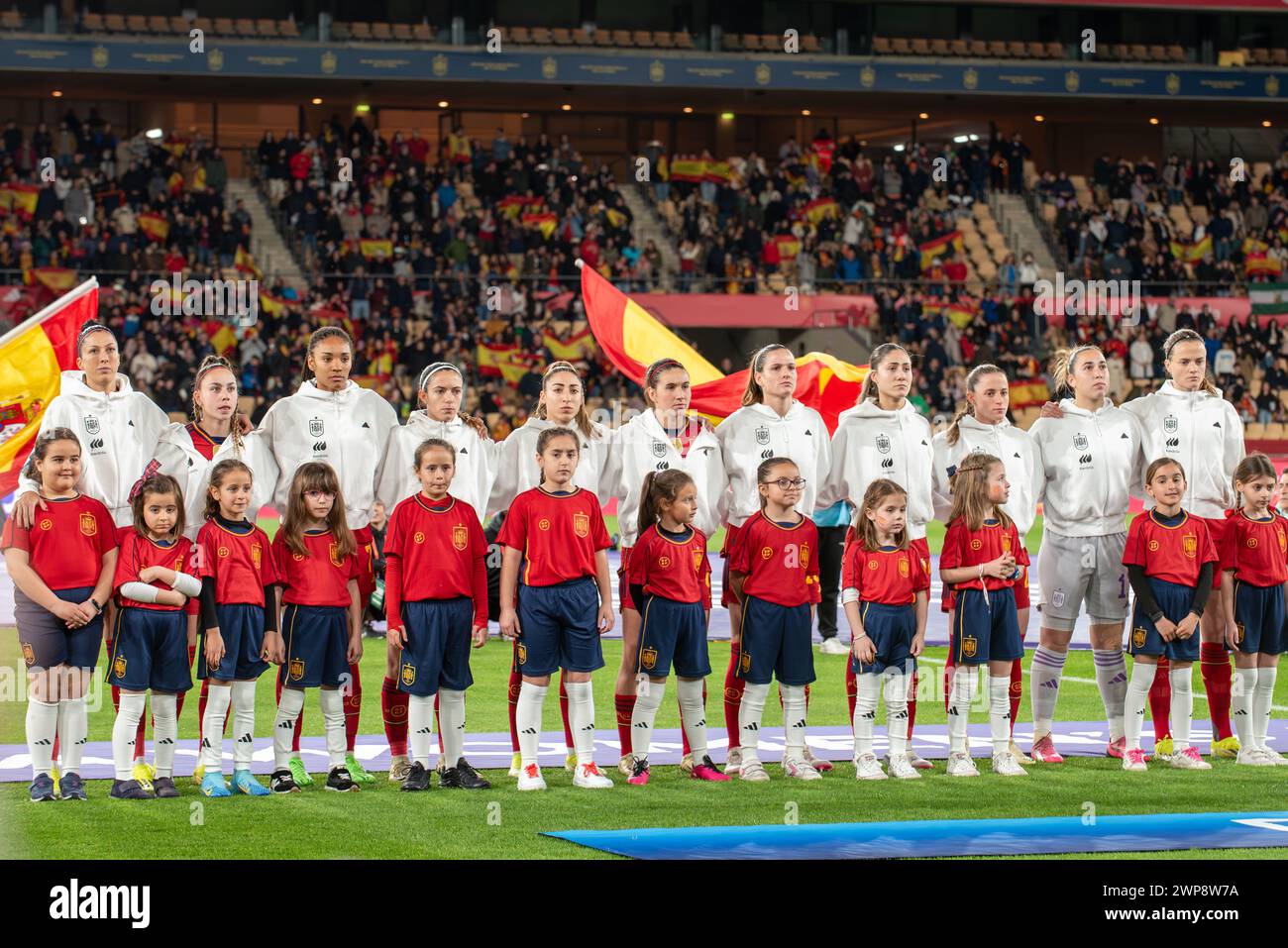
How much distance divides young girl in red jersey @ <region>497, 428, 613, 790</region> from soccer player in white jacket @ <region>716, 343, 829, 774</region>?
1.03 m

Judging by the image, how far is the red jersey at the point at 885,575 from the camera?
359 inches

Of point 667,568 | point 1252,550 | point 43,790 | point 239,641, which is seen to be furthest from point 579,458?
point 1252,550

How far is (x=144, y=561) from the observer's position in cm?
850

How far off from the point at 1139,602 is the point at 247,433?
484 cm

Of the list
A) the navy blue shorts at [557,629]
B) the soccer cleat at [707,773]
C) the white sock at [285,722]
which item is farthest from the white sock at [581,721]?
the white sock at [285,722]

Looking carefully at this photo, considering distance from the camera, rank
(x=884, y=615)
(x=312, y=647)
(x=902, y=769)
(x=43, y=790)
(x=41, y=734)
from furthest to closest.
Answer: (x=884, y=615), (x=902, y=769), (x=312, y=647), (x=41, y=734), (x=43, y=790)

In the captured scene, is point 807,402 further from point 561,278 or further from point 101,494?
point 561,278

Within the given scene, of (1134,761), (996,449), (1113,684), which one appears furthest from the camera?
(1113,684)

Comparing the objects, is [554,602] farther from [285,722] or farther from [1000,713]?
[1000,713]

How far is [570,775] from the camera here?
907 centimetres

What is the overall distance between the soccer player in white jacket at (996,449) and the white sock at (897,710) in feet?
2.00

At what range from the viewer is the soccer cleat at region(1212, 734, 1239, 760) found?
32.1ft

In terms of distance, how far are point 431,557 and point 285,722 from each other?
3.56 ft
